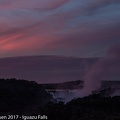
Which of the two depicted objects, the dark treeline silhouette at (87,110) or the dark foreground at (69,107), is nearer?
the dark treeline silhouette at (87,110)

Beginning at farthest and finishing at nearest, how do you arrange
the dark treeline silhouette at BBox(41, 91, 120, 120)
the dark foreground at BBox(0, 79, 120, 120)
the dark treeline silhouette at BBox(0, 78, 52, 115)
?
1. the dark treeline silhouette at BBox(0, 78, 52, 115)
2. the dark foreground at BBox(0, 79, 120, 120)
3. the dark treeline silhouette at BBox(41, 91, 120, 120)

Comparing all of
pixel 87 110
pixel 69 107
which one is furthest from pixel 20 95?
pixel 87 110

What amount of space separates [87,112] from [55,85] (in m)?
69.2

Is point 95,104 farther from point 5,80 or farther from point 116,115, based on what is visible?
point 5,80

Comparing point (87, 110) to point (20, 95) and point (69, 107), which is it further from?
point (20, 95)

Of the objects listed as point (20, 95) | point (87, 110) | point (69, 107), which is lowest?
point (87, 110)

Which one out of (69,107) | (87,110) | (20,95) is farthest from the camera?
(20,95)

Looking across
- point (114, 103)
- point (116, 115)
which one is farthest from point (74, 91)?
point (116, 115)

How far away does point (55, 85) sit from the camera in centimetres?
12150

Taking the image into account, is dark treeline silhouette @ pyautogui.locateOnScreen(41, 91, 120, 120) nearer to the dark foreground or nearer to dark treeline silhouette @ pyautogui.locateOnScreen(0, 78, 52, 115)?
the dark foreground

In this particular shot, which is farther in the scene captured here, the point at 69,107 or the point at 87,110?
the point at 69,107

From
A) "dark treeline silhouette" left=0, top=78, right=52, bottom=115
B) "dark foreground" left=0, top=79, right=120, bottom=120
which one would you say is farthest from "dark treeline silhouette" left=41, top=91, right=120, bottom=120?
"dark treeline silhouette" left=0, top=78, right=52, bottom=115

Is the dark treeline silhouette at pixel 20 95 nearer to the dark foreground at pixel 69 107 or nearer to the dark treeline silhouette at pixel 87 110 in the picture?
the dark foreground at pixel 69 107

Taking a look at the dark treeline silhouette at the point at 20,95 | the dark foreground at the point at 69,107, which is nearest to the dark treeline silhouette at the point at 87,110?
the dark foreground at the point at 69,107
